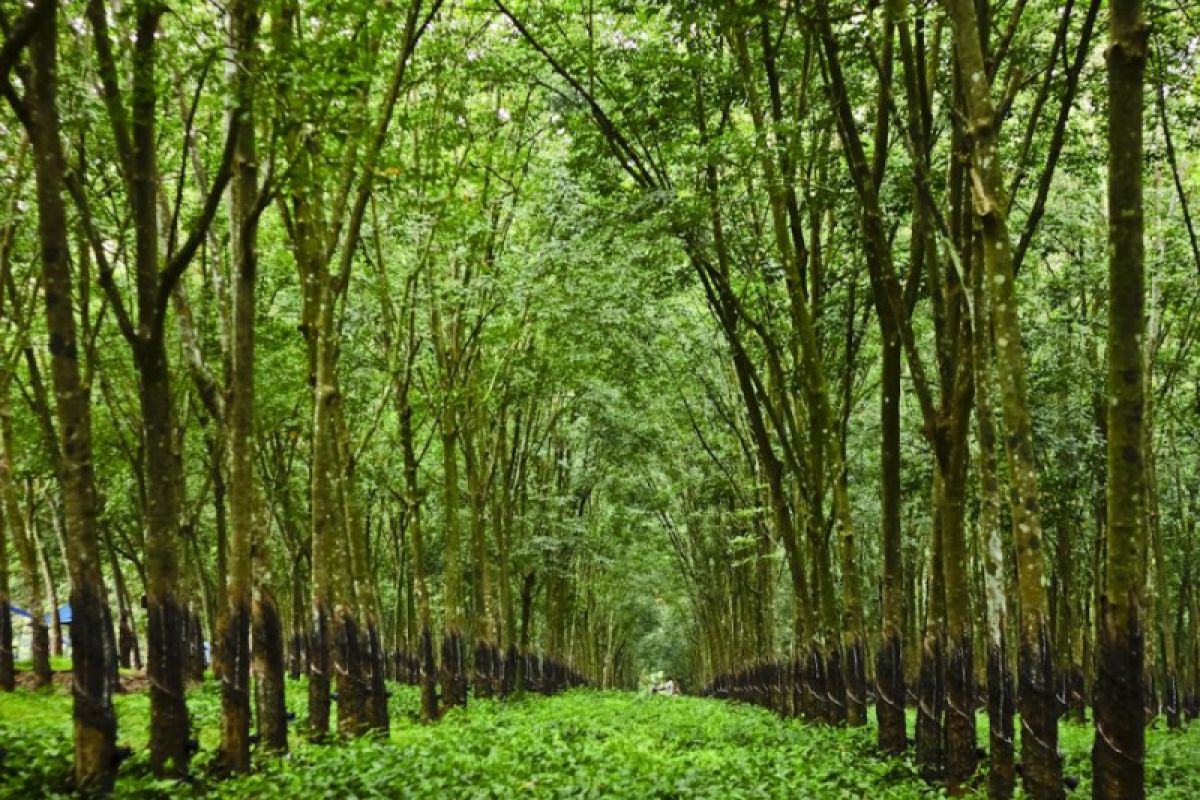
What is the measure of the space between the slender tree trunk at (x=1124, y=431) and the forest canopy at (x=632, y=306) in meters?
0.02

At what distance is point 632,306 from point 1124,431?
14.9 metres

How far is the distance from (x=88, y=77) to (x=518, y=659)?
22.7m

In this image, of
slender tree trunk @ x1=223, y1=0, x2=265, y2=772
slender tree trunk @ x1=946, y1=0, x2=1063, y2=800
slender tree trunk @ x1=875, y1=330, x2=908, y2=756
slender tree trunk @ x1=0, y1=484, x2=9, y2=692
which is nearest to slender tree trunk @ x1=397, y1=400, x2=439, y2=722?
slender tree trunk @ x1=0, y1=484, x2=9, y2=692

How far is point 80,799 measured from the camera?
24.5ft

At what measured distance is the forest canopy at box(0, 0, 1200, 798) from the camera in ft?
25.2

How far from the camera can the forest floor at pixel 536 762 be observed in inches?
348

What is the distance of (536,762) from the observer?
38.2ft

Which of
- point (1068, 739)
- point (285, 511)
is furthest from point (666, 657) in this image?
point (1068, 739)

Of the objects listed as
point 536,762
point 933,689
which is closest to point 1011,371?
point 933,689

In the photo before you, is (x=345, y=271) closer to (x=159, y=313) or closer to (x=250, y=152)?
(x=250, y=152)

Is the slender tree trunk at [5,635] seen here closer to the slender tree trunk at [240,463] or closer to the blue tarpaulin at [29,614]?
the blue tarpaulin at [29,614]

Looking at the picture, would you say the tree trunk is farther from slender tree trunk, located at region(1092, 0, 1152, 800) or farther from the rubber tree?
slender tree trunk, located at region(1092, 0, 1152, 800)

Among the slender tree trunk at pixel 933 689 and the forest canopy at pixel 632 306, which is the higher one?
the forest canopy at pixel 632 306

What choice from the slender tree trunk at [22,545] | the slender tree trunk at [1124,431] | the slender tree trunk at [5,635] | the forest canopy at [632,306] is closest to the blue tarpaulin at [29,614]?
the slender tree trunk at [5,635]
